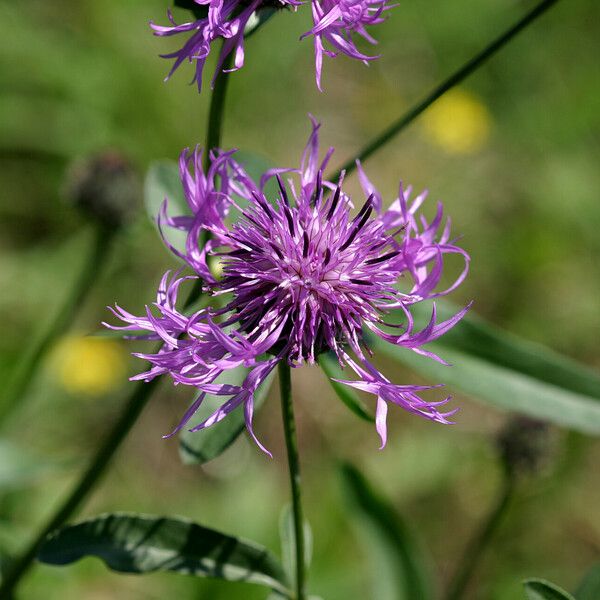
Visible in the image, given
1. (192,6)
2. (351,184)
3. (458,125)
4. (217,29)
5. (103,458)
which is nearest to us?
(217,29)

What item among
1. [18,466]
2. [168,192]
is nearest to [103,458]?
[18,466]

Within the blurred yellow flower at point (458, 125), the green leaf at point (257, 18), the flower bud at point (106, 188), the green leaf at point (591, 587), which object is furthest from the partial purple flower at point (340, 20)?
the blurred yellow flower at point (458, 125)

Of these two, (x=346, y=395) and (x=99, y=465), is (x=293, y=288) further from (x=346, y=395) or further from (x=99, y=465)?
(x=99, y=465)

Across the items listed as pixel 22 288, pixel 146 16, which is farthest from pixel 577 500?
pixel 146 16

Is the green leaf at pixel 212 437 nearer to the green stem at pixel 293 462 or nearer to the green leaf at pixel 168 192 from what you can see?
the green stem at pixel 293 462

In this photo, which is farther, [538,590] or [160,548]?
[160,548]

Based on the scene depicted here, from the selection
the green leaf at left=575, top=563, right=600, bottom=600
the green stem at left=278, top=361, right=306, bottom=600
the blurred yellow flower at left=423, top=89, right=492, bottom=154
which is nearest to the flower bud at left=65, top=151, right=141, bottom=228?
the green stem at left=278, top=361, right=306, bottom=600
